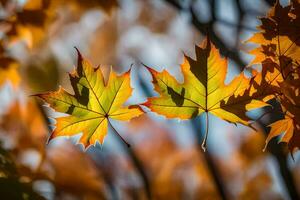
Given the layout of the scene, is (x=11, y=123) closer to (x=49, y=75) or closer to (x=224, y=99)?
(x=49, y=75)

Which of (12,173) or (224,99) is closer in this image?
(224,99)

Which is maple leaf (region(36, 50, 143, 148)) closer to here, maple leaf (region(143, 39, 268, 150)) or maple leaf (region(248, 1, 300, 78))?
maple leaf (region(143, 39, 268, 150))

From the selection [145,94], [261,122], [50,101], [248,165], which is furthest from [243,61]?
[248,165]

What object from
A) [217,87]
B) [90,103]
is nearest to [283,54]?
[217,87]

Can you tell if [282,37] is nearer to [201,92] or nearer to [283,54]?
[283,54]

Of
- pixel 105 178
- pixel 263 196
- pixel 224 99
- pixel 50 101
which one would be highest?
pixel 50 101

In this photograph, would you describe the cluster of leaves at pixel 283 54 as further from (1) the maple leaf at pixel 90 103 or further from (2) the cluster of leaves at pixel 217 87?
(1) the maple leaf at pixel 90 103

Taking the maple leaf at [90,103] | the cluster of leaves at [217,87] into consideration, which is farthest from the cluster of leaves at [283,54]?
the maple leaf at [90,103]

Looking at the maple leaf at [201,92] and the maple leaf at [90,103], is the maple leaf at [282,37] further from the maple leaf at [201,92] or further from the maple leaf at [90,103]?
the maple leaf at [90,103]
